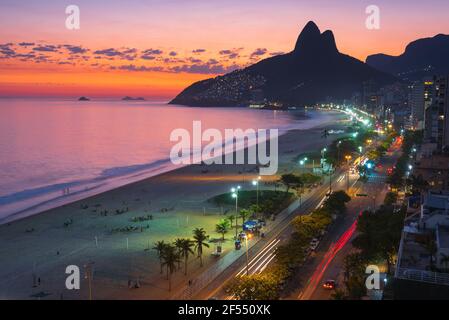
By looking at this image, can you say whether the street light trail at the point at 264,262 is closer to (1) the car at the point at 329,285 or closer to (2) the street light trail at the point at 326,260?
(2) the street light trail at the point at 326,260

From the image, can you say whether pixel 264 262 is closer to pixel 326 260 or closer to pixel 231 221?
pixel 326 260

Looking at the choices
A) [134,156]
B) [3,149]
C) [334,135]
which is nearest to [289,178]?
[134,156]

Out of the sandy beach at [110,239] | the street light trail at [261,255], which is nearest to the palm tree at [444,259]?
the street light trail at [261,255]

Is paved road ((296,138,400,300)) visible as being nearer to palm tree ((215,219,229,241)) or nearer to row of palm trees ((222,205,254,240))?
row of palm trees ((222,205,254,240))

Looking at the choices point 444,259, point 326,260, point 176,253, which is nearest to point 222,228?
point 176,253

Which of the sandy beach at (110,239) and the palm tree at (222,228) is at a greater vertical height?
the palm tree at (222,228)

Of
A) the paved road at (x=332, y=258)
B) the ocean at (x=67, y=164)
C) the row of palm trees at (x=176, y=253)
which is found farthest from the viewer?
the ocean at (x=67, y=164)

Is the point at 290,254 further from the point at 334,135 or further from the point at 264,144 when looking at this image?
the point at 334,135
